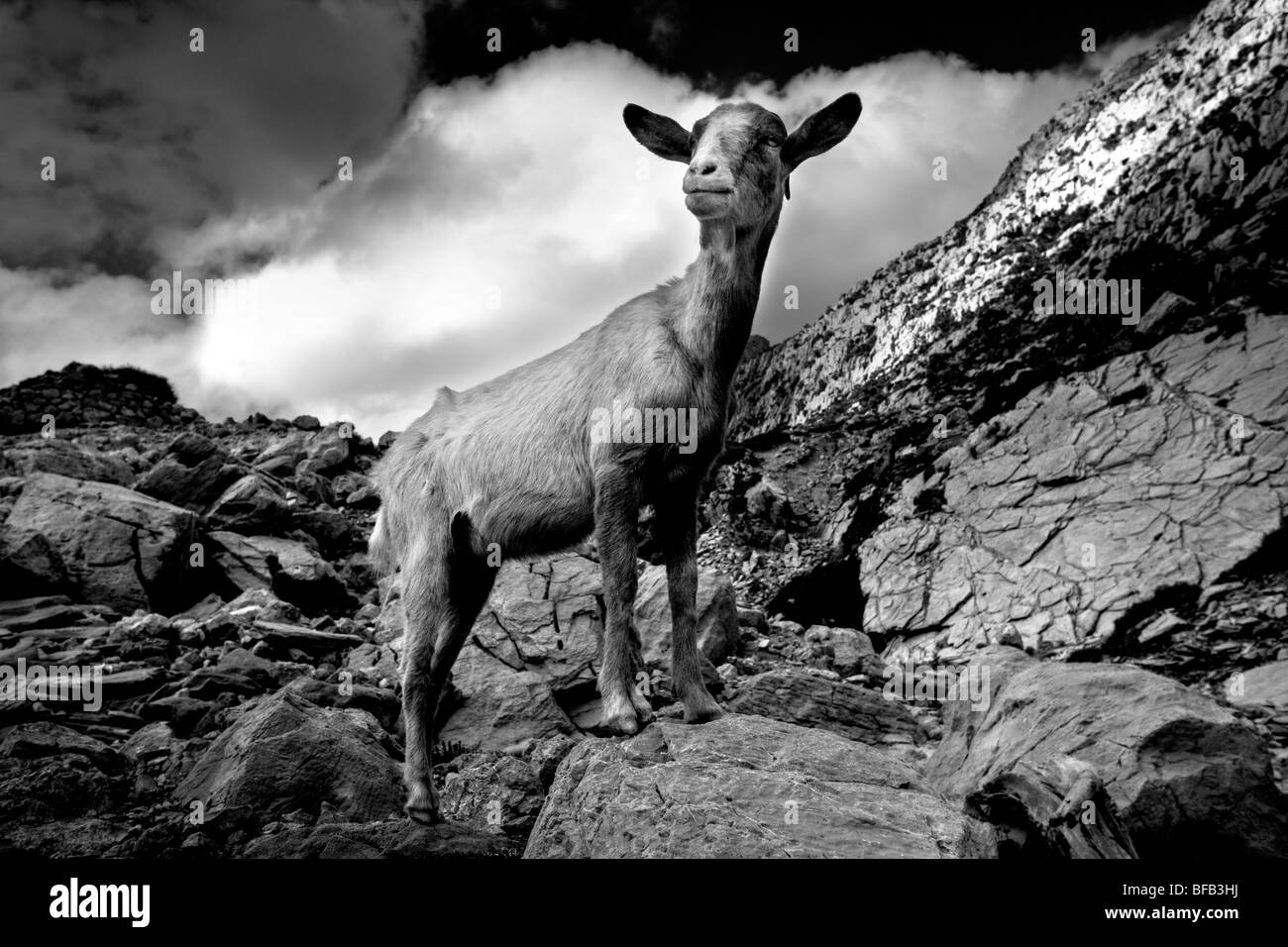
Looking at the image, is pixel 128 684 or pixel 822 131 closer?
pixel 822 131

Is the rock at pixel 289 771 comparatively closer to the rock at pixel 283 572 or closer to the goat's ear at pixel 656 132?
the goat's ear at pixel 656 132

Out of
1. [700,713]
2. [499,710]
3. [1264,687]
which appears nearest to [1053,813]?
[700,713]

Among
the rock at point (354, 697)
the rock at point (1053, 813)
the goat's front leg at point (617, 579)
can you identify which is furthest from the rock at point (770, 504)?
the goat's front leg at point (617, 579)

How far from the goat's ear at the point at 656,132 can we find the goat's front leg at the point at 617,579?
2074 mm

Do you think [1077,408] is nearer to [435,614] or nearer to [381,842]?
[435,614]

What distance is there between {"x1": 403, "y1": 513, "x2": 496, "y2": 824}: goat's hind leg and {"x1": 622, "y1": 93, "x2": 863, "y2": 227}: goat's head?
271 cm

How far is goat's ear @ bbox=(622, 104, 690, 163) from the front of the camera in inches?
194

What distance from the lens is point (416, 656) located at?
5352 mm

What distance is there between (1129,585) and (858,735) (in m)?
5.70

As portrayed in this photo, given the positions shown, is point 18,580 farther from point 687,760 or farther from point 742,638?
point 687,760

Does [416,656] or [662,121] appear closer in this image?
[662,121]

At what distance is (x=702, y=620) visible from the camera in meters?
9.66

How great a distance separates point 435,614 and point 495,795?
139 centimetres
